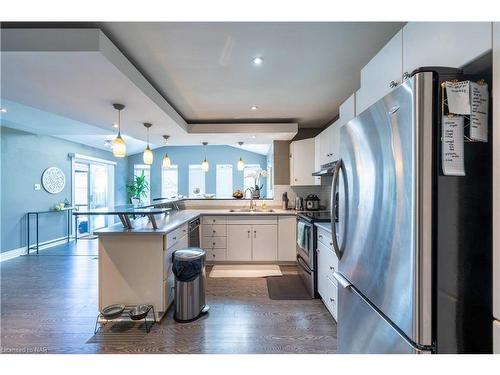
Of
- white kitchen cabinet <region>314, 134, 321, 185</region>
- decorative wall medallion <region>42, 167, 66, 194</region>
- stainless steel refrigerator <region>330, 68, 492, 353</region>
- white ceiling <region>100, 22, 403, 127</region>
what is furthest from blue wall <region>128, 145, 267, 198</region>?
stainless steel refrigerator <region>330, 68, 492, 353</region>

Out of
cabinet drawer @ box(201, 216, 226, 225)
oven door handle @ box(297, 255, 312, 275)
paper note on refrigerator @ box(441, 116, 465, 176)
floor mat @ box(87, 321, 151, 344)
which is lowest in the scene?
floor mat @ box(87, 321, 151, 344)

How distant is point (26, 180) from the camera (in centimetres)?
475

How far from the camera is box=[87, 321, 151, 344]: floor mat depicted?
1.99 meters

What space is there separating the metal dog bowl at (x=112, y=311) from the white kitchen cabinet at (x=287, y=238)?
8.09 ft

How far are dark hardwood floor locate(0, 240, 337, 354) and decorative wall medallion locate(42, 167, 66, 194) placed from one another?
259 cm

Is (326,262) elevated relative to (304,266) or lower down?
elevated

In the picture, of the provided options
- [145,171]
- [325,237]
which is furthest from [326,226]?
[145,171]

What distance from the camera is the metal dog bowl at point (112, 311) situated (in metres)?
2.10

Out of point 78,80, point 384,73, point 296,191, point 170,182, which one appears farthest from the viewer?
point 170,182

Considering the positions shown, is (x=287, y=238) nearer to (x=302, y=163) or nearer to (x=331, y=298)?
(x=302, y=163)

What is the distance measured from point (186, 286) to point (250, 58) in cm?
223

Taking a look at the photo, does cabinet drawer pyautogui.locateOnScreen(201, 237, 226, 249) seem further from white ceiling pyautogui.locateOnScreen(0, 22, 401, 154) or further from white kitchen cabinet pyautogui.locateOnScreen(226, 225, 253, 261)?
white ceiling pyautogui.locateOnScreen(0, 22, 401, 154)

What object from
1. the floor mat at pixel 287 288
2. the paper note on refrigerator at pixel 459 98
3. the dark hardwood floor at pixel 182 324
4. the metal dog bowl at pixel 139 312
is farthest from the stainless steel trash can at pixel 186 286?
the paper note on refrigerator at pixel 459 98

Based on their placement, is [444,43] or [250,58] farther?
[250,58]
